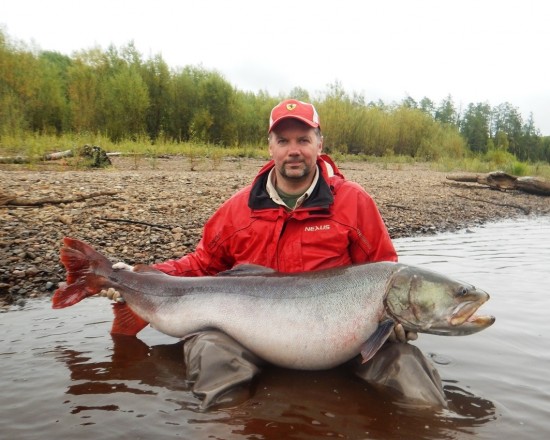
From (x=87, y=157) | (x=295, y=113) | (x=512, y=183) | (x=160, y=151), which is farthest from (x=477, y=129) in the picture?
(x=295, y=113)

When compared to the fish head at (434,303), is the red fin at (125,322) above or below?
below

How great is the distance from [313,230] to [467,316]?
1.22 metres

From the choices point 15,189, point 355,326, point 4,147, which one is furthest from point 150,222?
point 4,147

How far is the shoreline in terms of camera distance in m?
5.34

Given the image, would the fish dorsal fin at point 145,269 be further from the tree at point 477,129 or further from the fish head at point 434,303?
the tree at point 477,129

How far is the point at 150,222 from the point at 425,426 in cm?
518

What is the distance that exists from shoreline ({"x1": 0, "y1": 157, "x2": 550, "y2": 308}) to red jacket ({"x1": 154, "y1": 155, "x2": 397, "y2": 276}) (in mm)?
2136

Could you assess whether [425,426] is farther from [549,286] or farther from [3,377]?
[549,286]

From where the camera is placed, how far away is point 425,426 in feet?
8.55

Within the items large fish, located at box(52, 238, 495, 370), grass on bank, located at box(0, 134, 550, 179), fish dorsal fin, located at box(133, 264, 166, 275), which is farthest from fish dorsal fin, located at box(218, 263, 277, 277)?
grass on bank, located at box(0, 134, 550, 179)

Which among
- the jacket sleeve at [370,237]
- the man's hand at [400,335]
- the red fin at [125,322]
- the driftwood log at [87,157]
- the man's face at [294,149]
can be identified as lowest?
the red fin at [125,322]

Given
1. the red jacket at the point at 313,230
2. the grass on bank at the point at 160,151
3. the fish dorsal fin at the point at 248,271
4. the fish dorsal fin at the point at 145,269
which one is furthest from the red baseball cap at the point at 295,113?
the grass on bank at the point at 160,151

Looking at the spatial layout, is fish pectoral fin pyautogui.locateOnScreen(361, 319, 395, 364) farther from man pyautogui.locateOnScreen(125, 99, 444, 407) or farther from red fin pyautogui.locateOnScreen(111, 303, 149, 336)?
red fin pyautogui.locateOnScreen(111, 303, 149, 336)

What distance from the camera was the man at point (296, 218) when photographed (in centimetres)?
358
